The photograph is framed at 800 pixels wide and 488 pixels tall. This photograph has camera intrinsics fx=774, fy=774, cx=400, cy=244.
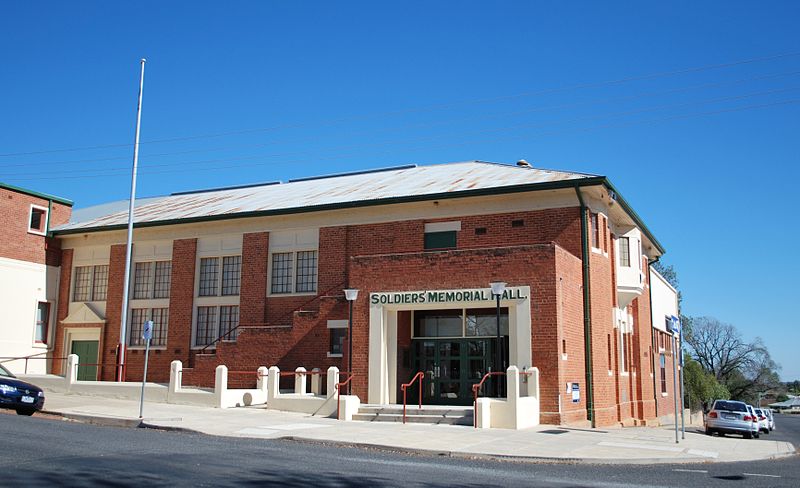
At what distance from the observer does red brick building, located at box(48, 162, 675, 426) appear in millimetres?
24391

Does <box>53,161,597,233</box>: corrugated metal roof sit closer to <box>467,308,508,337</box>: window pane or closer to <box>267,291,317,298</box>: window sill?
<box>267,291,317,298</box>: window sill

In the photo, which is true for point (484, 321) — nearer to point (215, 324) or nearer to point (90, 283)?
point (215, 324)

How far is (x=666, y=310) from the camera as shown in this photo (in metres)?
43.8

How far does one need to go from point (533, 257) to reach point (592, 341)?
4.66 meters

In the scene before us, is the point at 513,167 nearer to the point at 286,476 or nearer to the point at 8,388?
the point at 8,388

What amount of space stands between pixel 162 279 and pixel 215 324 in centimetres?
370

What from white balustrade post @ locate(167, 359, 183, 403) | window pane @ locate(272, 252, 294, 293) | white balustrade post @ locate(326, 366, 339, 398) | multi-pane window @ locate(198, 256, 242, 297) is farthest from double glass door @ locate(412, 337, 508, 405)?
multi-pane window @ locate(198, 256, 242, 297)

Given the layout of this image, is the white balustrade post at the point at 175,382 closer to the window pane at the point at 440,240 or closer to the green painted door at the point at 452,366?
the green painted door at the point at 452,366

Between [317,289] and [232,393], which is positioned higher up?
[317,289]

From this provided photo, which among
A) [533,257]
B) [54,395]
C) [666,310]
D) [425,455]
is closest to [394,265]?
[533,257]

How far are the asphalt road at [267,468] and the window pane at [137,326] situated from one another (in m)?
Result: 17.3

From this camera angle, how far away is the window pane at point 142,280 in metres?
34.5

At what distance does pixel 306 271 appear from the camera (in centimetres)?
3116

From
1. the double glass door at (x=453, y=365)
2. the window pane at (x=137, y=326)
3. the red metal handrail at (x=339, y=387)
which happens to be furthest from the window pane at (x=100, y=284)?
the double glass door at (x=453, y=365)
